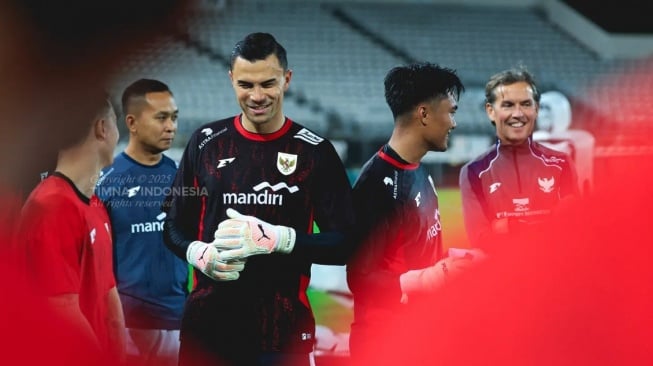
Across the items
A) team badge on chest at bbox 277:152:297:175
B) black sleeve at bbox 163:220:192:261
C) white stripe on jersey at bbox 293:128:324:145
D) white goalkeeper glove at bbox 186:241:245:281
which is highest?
white stripe on jersey at bbox 293:128:324:145

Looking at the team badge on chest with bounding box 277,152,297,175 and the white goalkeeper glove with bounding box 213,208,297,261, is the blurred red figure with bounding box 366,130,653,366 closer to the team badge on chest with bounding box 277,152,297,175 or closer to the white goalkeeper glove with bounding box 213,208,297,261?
the white goalkeeper glove with bounding box 213,208,297,261

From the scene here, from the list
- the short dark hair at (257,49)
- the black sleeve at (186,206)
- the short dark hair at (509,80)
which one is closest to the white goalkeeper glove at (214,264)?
the black sleeve at (186,206)

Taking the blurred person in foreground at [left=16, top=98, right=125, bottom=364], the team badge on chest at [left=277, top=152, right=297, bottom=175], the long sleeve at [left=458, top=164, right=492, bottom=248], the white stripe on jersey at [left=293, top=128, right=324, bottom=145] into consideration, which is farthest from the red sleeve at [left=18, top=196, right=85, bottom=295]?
the long sleeve at [left=458, top=164, right=492, bottom=248]

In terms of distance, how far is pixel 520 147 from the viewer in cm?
394

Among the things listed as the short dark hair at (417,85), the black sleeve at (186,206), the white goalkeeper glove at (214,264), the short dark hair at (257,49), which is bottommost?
the white goalkeeper glove at (214,264)

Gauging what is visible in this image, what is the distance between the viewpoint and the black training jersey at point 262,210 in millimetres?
2930

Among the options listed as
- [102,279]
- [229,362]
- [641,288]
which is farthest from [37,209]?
[641,288]

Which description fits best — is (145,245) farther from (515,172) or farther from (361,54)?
(361,54)

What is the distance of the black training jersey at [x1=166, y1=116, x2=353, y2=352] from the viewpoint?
9.61 feet

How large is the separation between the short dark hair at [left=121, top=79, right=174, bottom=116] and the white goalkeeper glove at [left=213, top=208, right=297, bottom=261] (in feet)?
4.43

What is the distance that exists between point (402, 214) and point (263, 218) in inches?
25.1

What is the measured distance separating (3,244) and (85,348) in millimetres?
699

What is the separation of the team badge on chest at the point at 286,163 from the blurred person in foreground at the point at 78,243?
0.60m

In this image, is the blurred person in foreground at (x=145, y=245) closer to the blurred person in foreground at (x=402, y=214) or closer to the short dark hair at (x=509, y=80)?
the blurred person in foreground at (x=402, y=214)
